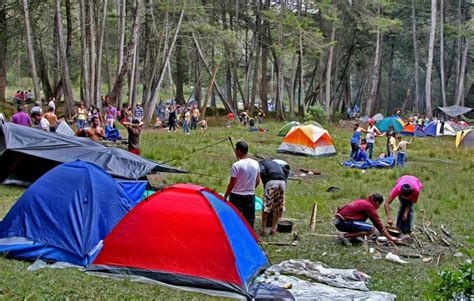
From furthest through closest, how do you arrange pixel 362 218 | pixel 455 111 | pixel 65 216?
pixel 455 111
pixel 362 218
pixel 65 216

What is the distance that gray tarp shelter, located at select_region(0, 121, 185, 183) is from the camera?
11.1 m

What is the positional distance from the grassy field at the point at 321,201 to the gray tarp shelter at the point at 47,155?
659 millimetres

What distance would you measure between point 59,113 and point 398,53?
33399mm

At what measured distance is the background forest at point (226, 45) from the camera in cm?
2600

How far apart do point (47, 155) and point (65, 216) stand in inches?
179

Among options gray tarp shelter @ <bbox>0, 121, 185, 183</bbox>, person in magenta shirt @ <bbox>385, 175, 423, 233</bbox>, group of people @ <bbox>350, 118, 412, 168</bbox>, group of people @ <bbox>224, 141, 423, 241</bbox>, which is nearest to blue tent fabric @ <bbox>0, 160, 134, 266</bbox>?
group of people @ <bbox>224, 141, 423, 241</bbox>

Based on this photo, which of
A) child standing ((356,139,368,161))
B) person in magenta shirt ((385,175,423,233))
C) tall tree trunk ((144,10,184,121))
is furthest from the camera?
tall tree trunk ((144,10,184,121))

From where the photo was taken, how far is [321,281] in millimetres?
6773

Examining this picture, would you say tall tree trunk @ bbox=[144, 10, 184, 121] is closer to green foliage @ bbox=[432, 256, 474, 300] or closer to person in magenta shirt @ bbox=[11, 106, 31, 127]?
person in magenta shirt @ bbox=[11, 106, 31, 127]

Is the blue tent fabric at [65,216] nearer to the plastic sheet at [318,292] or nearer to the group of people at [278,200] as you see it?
the group of people at [278,200]

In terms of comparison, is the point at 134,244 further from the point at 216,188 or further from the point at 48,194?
the point at 216,188

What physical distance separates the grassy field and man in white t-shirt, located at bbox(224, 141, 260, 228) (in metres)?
0.77

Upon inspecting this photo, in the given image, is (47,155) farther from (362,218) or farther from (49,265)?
(362,218)

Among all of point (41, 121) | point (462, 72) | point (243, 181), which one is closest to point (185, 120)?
point (41, 121)
